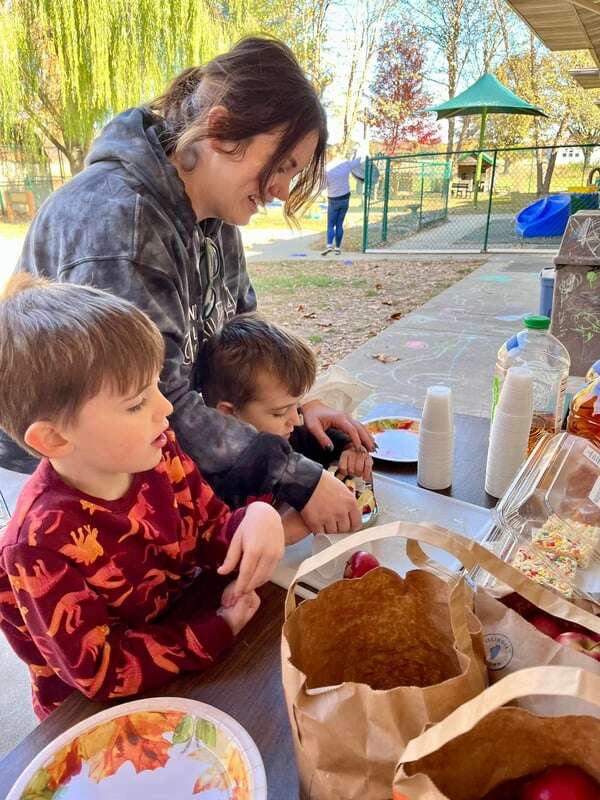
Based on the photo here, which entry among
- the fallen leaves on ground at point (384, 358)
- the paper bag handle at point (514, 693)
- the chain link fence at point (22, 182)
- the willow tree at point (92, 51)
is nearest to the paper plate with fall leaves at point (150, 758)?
the paper bag handle at point (514, 693)

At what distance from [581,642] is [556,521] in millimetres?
345

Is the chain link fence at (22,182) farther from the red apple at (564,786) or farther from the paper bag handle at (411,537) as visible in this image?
the red apple at (564,786)

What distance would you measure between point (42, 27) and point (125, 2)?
0.83m

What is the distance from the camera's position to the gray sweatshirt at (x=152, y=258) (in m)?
1.10

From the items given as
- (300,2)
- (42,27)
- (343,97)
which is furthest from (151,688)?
(343,97)

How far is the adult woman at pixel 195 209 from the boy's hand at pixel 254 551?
16 centimetres

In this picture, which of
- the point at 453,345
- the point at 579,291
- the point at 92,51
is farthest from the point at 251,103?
the point at 92,51

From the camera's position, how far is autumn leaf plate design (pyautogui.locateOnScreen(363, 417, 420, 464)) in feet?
4.80

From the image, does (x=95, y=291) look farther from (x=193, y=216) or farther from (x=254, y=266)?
(x=254, y=266)

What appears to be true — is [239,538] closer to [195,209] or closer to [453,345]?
[195,209]

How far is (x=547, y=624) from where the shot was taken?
727 millimetres

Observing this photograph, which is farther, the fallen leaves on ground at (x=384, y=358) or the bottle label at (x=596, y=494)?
the fallen leaves on ground at (x=384, y=358)

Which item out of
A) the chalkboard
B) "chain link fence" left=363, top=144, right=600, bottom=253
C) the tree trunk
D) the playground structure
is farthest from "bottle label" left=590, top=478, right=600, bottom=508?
the playground structure

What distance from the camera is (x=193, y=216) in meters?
1.28
